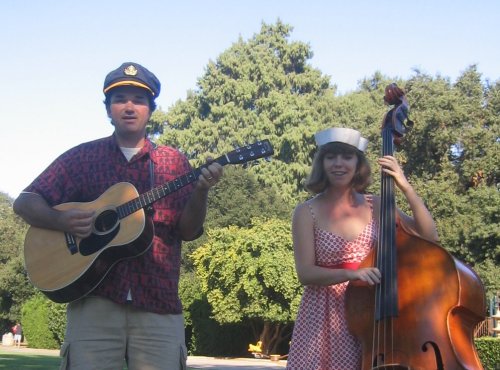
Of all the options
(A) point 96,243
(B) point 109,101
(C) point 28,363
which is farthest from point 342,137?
(C) point 28,363

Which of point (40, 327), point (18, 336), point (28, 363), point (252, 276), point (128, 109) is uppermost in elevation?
point (252, 276)

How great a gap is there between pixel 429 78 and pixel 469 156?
3967 millimetres

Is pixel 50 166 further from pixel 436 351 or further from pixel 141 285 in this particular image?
pixel 436 351

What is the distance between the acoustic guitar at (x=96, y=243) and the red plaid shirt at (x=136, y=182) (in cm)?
7

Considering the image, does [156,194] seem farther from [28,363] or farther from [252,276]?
[252,276]

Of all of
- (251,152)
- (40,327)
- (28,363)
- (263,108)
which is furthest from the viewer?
(263,108)

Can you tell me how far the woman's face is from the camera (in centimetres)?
428

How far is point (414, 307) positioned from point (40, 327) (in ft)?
122

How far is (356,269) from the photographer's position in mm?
4020

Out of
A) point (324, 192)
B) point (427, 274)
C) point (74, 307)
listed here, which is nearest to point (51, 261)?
point (74, 307)

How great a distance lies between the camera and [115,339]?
401 cm

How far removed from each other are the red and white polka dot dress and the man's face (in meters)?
1.10

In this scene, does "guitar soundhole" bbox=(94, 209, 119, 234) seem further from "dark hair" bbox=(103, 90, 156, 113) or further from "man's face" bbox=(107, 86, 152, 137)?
"dark hair" bbox=(103, 90, 156, 113)

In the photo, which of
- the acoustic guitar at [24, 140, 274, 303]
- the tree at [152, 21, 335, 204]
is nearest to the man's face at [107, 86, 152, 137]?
the acoustic guitar at [24, 140, 274, 303]
